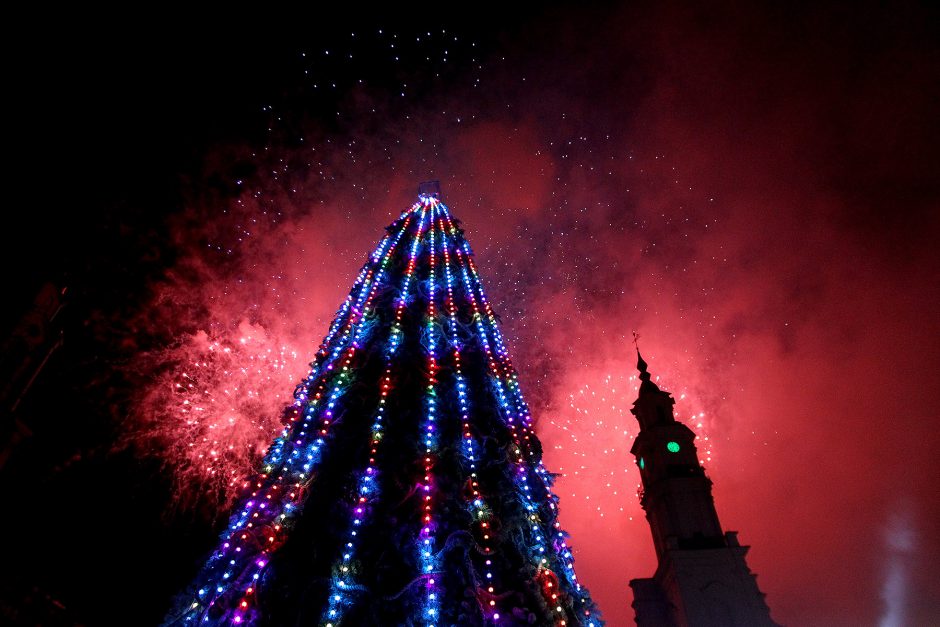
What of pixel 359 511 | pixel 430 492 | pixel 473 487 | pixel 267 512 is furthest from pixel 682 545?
pixel 267 512

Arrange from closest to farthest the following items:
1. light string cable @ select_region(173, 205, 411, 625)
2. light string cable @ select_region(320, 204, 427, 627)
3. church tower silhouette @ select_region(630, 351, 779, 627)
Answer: light string cable @ select_region(173, 205, 411, 625) → light string cable @ select_region(320, 204, 427, 627) → church tower silhouette @ select_region(630, 351, 779, 627)

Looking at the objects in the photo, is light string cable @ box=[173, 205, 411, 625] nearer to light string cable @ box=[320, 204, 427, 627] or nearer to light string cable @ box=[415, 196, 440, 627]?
light string cable @ box=[320, 204, 427, 627]

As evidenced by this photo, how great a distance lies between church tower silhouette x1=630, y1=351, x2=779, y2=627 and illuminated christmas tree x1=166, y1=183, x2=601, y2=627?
23142mm

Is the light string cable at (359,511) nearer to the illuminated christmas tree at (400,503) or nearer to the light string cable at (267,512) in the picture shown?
the illuminated christmas tree at (400,503)

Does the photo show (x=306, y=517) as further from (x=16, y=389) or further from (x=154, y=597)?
(x=16, y=389)

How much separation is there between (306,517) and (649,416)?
29.7 metres

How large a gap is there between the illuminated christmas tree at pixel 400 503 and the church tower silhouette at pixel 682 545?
23.1 m

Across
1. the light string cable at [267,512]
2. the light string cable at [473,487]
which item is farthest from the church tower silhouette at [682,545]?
the light string cable at [267,512]

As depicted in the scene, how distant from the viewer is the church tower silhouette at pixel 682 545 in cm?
2322

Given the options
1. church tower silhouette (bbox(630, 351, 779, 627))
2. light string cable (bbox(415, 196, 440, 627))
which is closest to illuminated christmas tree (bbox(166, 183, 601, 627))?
light string cable (bbox(415, 196, 440, 627))

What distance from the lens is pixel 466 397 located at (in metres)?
6.90

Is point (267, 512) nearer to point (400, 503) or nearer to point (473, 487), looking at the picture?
point (400, 503)

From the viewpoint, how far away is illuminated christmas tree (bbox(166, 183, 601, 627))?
4.84 meters

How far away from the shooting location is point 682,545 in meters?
25.8
